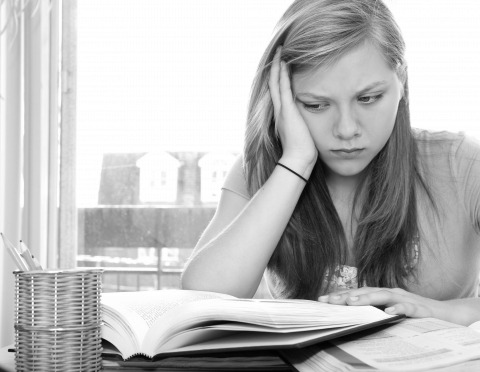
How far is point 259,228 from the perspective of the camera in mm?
1173

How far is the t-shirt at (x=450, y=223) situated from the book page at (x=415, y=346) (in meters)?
0.55

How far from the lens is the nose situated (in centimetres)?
113

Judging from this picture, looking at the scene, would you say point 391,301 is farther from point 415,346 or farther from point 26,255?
point 26,255

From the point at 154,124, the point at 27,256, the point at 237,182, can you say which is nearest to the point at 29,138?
the point at 154,124

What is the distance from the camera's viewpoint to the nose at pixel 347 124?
1.13m

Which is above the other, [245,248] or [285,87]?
[285,87]

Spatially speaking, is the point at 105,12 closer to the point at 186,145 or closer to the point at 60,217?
the point at 186,145

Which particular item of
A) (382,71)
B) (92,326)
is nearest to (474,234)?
(382,71)

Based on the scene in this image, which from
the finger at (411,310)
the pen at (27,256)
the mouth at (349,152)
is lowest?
the finger at (411,310)

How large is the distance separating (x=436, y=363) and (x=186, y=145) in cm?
187

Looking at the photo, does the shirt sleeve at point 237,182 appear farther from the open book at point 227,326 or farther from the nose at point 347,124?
the open book at point 227,326

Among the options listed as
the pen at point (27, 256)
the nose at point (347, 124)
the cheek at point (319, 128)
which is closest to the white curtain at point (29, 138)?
the cheek at point (319, 128)

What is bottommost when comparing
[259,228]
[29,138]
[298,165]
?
[259,228]

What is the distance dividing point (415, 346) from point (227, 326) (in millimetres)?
185
